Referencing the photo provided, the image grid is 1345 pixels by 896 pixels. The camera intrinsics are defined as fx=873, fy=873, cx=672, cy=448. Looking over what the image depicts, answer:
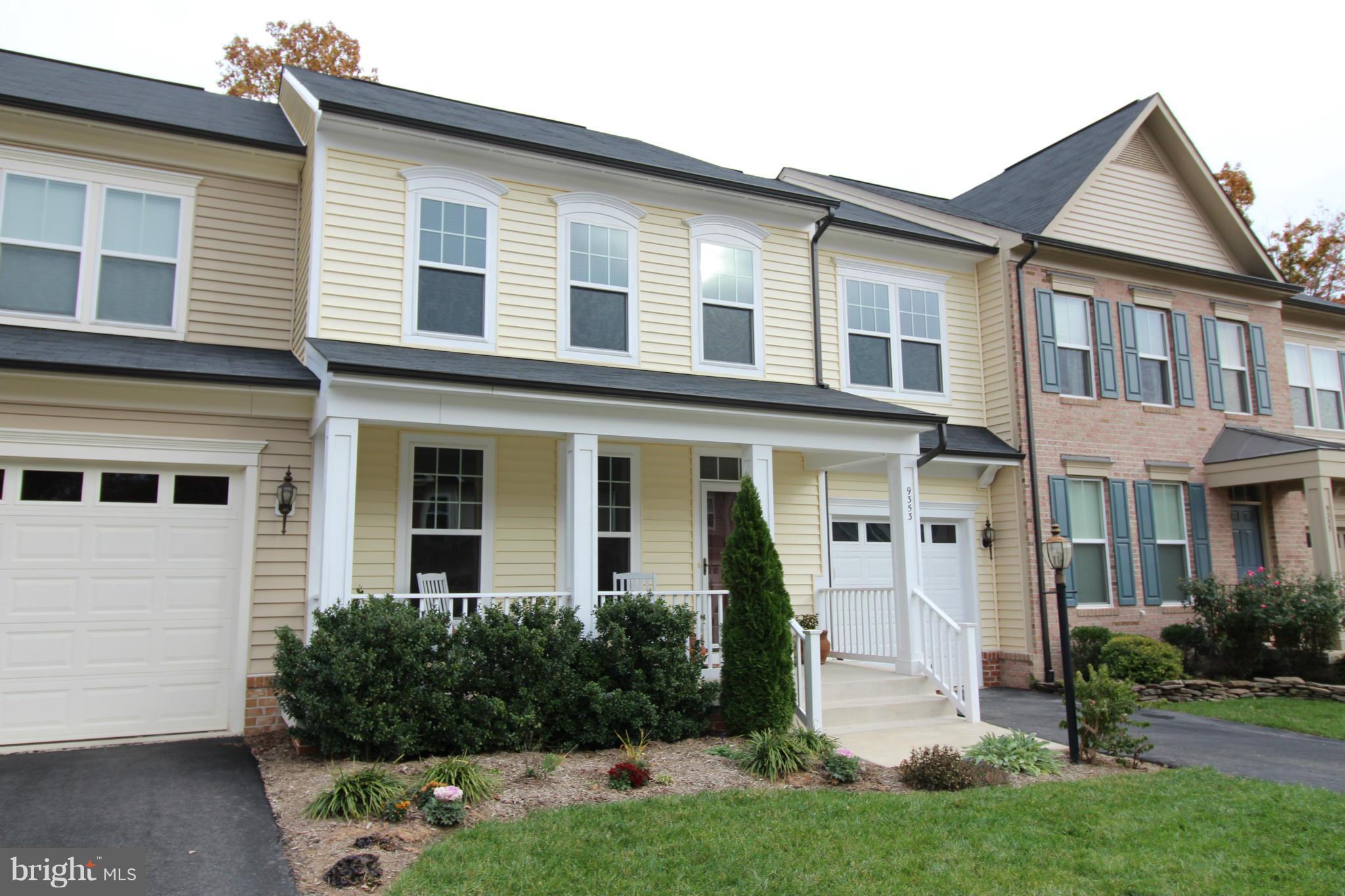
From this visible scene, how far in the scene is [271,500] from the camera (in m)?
8.84

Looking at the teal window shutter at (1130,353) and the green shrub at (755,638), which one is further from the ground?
A: the teal window shutter at (1130,353)

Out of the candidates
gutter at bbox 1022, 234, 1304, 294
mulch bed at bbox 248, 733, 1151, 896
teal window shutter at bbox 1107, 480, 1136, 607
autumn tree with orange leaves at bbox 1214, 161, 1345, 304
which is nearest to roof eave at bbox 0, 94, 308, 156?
mulch bed at bbox 248, 733, 1151, 896

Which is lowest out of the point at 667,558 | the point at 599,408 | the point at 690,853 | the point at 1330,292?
the point at 690,853

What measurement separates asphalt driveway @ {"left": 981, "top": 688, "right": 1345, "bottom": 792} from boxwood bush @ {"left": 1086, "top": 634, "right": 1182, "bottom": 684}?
0.97 m

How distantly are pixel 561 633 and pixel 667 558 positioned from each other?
305 cm

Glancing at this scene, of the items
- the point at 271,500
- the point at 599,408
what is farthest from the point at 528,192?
the point at 271,500

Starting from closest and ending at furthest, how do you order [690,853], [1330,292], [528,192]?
[690,853] < [528,192] < [1330,292]

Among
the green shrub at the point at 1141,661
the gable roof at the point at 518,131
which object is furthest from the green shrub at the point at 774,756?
the gable roof at the point at 518,131

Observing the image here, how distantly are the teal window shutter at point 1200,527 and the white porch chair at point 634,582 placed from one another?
9304 mm

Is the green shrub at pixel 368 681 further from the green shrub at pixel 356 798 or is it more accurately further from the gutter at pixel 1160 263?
the gutter at pixel 1160 263

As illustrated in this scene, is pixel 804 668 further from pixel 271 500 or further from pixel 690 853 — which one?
pixel 271 500

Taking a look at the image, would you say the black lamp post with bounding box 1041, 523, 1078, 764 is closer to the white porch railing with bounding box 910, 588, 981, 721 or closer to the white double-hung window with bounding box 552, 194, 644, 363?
the white porch railing with bounding box 910, 588, 981, 721

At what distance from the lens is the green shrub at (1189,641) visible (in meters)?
12.8

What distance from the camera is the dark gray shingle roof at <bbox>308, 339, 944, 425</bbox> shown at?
25.7ft
